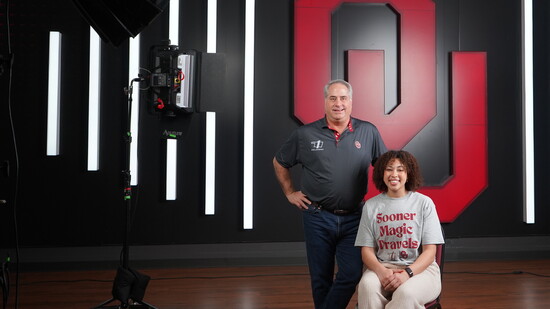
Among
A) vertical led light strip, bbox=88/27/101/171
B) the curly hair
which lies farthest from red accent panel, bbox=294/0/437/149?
the curly hair

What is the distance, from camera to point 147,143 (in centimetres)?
494

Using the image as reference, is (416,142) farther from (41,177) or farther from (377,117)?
(41,177)

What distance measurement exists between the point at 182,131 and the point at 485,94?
3.10 metres

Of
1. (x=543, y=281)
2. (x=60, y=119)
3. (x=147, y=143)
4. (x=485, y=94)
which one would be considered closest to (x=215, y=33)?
(x=147, y=143)

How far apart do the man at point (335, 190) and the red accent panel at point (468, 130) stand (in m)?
2.50

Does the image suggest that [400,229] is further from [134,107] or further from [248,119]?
[134,107]

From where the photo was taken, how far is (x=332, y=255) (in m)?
2.94

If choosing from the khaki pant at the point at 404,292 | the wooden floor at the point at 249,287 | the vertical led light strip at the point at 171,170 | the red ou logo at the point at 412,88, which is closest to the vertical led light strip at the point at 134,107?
the vertical led light strip at the point at 171,170

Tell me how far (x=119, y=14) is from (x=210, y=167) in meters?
2.08

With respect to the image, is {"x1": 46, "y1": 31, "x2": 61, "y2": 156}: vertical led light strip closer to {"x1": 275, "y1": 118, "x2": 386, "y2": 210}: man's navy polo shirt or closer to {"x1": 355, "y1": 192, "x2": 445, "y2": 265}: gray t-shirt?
{"x1": 275, "y1": 118, "x2": 386, "y2": 210}: man's navy polo shirt

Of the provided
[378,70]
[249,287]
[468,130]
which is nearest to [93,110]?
[249,287]

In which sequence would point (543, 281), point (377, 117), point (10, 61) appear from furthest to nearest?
point (377, 117) → point (543, 281) → point (10, 61)

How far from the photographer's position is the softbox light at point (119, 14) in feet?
9.81

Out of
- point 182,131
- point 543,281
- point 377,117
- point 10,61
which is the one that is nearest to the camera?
point 10,61
